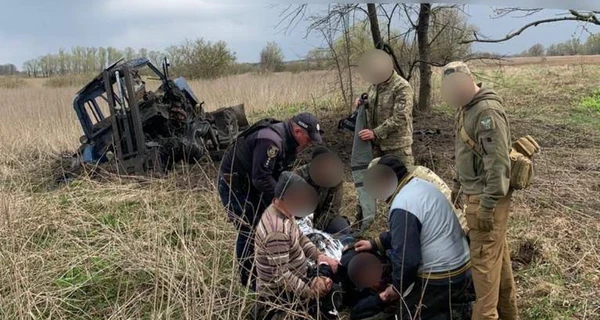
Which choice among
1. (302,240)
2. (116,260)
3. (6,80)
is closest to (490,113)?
(302,240)

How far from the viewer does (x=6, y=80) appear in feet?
83.7

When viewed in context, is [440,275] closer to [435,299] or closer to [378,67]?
[435,299]

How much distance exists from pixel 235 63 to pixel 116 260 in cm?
2025

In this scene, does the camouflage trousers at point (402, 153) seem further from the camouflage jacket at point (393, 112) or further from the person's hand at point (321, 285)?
the person's hand at point (321, 285)

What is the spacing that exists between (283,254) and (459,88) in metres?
1.36

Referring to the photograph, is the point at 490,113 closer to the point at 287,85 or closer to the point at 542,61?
the point at 287,85

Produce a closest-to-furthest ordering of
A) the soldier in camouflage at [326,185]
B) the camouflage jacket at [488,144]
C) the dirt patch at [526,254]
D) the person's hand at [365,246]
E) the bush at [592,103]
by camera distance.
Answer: the camouflage jacket at [488,144] < the person's hand at [365,246] < the dirt patch at [526,254] < the soldier in camouflage at [326,185] < the bush at [592,103]

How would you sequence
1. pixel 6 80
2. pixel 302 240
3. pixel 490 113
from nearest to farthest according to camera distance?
pixel 490 113, pixel 302 240, pixel 6 80

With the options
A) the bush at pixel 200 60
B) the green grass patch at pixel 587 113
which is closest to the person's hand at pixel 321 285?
the green grass patch at pixel 587 113

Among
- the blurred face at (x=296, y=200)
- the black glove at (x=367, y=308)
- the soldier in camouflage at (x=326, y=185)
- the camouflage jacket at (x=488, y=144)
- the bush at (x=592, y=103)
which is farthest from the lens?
the bush at (x=592, y=103)

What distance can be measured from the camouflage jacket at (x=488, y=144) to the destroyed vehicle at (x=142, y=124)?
4738 mm

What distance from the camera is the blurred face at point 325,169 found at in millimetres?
3967

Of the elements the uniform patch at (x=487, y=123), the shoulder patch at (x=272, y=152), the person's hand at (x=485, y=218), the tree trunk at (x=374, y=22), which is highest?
the tree trunk at (x=374, y=22)

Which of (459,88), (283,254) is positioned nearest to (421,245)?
(283,254)
